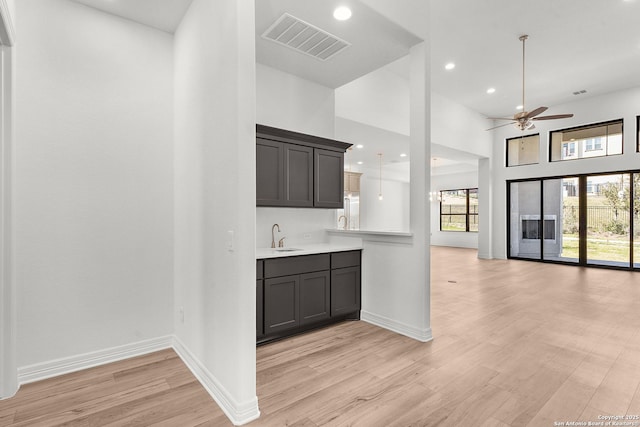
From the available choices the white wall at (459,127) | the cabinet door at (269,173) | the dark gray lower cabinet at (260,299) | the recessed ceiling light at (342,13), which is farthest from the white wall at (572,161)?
the dark gray lower cabinet at (260,299)

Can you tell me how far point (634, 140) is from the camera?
23.2ft

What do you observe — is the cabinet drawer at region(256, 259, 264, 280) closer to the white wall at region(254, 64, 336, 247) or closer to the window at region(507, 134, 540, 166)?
the white wall at region(254, 64, 336, 247)

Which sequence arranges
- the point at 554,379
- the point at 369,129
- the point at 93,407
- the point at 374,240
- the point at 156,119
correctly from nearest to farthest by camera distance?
the point at 93,407 → the point at 554,379 → the point at 156,119 → the point at 374,240 → the point at 369,129

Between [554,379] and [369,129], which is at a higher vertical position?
[369,129]

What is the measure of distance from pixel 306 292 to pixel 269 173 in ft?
4.59

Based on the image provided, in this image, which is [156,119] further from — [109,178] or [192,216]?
[192,216]

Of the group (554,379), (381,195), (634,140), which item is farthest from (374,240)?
(381,195)

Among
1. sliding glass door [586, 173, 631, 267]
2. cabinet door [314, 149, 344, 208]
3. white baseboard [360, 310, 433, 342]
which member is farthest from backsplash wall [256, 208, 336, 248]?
sliding glass door [586, 173, 631, 267]

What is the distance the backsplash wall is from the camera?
12.7 feet

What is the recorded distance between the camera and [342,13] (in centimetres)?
290

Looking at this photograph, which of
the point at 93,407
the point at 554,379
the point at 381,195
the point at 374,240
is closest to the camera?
the point at 93,407

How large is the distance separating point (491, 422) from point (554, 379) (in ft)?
3.07

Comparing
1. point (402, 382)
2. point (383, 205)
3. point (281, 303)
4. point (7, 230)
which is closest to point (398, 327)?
point (402, 382)

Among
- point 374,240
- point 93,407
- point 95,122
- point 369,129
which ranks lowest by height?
point 93,407
